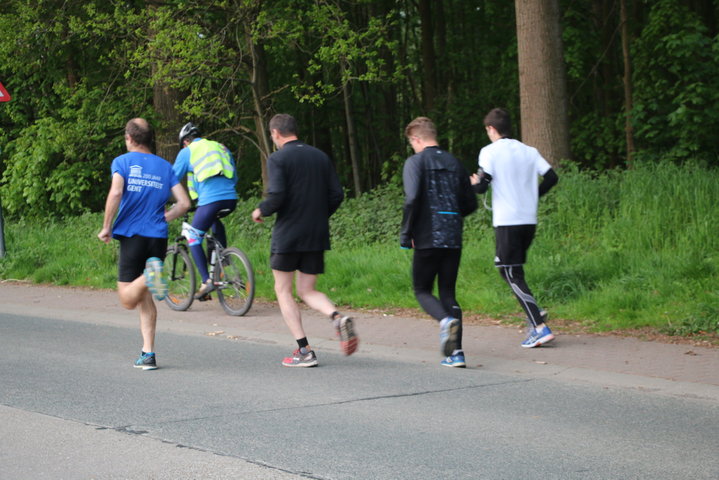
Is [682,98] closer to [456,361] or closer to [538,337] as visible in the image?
[538,337]

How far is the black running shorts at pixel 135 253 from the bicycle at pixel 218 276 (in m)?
2.87

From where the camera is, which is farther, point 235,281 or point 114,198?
point 235,281

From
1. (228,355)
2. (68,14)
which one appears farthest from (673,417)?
(68,14)

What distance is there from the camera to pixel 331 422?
590 cm

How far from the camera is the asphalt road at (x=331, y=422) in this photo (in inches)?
194

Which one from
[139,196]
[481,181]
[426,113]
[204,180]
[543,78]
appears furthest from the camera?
[426,113]

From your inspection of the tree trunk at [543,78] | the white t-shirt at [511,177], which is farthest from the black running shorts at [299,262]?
the tree trunk at [543,78]

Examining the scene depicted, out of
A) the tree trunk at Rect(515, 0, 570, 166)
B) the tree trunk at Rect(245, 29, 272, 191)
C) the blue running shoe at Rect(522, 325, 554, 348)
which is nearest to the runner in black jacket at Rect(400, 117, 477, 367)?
the blue running shoe at Rect(522, 325, 554, 348)

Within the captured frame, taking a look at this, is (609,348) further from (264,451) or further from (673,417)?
(264,451)

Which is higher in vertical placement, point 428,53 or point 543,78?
point 428,53

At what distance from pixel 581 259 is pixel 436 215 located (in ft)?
13.0

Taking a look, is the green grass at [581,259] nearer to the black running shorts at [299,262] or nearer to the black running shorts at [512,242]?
the black running shorts at [512,242]

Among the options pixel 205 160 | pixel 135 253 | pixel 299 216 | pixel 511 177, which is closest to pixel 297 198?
pixel 299 216

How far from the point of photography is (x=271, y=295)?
39.3ft
